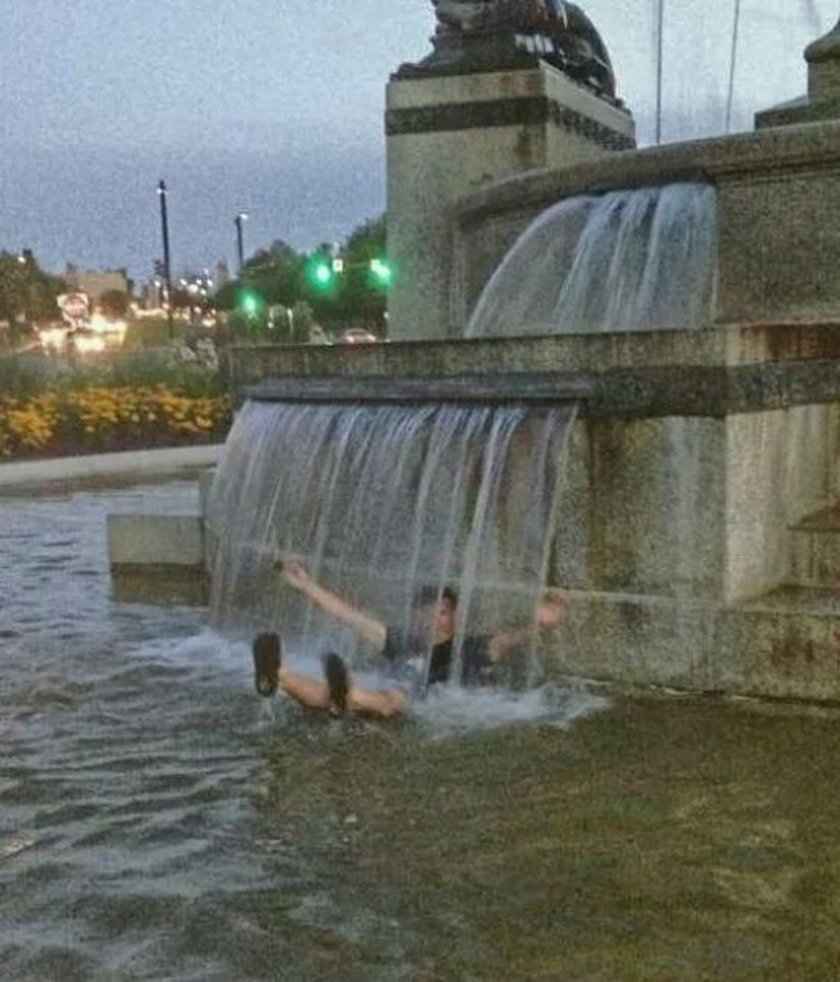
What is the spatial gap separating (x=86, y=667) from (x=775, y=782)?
4.16 meters

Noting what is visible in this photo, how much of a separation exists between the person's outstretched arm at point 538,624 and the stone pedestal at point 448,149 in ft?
19.2

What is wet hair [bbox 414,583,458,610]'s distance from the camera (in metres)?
7.45

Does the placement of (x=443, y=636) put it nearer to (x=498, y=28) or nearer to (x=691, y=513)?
(x=691, y=513)

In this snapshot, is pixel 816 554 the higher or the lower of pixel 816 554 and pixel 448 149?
the lower

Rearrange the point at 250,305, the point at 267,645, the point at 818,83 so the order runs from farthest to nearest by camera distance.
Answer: the point at 250,305 < the point at 818,83 < the point at 267,645

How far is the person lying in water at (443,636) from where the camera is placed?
7.31m

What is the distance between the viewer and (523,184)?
37.6 feet

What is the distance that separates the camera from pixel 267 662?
23.0ft

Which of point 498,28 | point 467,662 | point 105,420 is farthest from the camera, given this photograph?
point 105,420

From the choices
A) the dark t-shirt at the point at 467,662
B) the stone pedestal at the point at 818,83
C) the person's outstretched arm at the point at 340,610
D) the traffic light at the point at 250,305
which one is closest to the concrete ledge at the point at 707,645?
the dark t-shirt at the point at 467,662

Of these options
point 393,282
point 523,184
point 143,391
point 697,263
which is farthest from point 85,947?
point 143,391

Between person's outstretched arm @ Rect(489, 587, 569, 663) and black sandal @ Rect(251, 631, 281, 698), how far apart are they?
1.06 metres

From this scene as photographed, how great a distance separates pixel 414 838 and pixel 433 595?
7.90 feet

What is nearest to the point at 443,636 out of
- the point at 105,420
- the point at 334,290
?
the point at 105,420
